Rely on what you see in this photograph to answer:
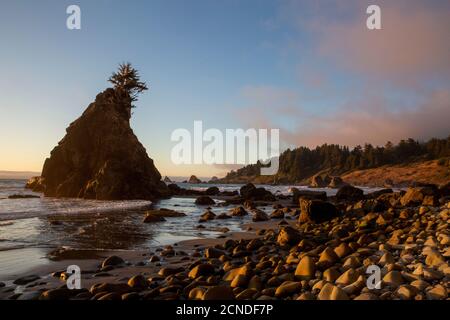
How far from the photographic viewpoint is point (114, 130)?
44531 mm

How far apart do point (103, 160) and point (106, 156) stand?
2.08 ft

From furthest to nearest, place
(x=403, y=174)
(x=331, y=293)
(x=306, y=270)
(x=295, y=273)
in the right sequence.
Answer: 1. (x=403, y=174)
2. (x=295, y=273)
3. (x=306, y=270)
4. (x=331, y=293)

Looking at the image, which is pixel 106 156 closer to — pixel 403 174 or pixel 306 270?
pixel 306 270

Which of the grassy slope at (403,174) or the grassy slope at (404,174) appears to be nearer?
the grassy slope at (404,174)

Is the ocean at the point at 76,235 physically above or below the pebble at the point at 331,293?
below

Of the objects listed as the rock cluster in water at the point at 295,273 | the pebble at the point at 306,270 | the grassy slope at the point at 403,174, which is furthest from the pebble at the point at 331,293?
the grassy slope at the point at 403,174

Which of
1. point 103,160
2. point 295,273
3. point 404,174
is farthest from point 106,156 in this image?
point 404,174

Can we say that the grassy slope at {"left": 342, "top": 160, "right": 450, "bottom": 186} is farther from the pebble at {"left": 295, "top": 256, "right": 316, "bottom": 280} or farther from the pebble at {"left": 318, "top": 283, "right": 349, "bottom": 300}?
the pebble at {"left": 318, "top": 283, "right": 349, "bottom": 300}

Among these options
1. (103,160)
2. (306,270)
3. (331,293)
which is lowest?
(306,270)

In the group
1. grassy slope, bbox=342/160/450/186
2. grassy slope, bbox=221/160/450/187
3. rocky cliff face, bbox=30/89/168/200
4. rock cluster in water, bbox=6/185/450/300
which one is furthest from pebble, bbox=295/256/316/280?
grassy slope, bbox=342/160/450/186

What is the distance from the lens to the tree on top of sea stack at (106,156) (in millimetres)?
40469

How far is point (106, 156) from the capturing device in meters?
42.7

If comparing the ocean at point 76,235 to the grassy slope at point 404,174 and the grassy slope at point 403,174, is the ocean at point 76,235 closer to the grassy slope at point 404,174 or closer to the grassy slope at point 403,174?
the grassy slope at point 403,174
